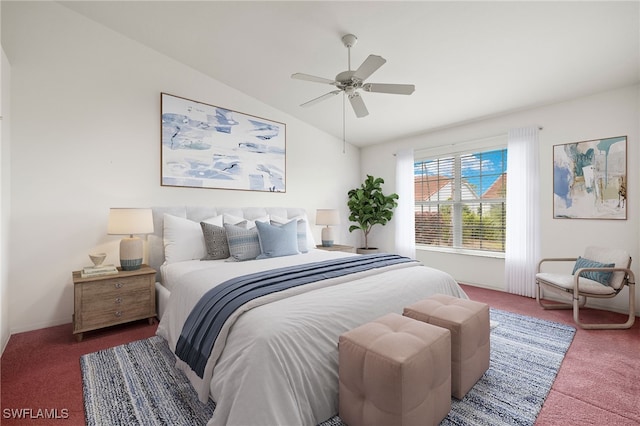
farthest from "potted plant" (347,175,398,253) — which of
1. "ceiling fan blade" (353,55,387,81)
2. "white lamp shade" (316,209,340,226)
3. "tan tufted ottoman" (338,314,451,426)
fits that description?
"tan tufted ottoman" (338,314,451,426)

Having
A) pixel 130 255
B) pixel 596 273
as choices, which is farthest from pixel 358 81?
pixel 596 273

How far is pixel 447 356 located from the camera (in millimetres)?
1558

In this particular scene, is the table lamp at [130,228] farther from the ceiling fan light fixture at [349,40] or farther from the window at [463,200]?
the window at [463,200]

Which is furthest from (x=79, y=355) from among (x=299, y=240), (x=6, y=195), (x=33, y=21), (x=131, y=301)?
(x=33, y=21)

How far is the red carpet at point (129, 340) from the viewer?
5.40 ft

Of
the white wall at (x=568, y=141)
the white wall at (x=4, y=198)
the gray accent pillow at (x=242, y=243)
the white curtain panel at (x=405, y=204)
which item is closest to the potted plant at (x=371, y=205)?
the white curtain panel at (x=405, y=204)

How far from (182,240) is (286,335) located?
2.22 metres

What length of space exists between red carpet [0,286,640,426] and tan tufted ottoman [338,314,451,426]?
737 mm

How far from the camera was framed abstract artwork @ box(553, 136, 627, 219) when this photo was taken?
126 inches

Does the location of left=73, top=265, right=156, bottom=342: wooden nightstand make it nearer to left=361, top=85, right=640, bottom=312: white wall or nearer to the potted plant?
the potted plant

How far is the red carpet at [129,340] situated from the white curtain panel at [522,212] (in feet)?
3.00

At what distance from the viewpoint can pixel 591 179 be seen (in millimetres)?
3373

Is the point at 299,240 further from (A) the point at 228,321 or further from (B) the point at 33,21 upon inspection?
(B) the point at 33,21

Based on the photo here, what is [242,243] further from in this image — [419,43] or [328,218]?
[419,43]
